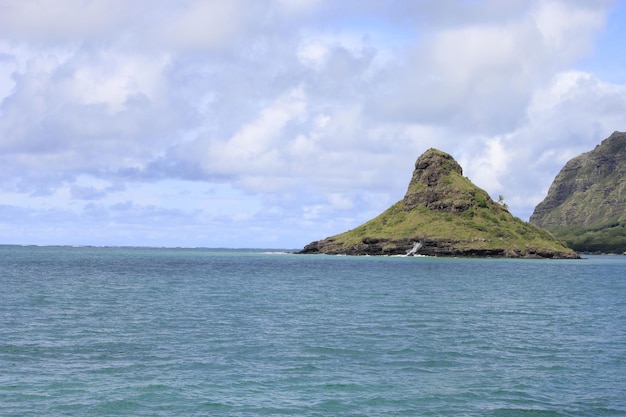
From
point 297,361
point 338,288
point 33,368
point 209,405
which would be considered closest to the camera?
point 209,405

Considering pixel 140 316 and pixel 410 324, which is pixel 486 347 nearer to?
pixel 410 324

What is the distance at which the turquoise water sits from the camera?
31.6 meters

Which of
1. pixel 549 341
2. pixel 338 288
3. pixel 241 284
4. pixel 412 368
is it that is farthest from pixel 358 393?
pixel 241 284

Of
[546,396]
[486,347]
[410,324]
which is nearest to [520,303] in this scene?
[410,324]

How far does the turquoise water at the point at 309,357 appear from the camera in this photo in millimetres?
31578

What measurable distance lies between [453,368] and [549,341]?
566 inches

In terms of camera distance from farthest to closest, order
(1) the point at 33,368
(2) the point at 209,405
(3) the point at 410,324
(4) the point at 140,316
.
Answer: (4) the point at 140,316
(3) the point at 410,324
(1) the point at 33,368
(2) the point at 209,405

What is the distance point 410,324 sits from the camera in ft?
194

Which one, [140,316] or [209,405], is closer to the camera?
[209,405]

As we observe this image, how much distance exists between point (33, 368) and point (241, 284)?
7243 cm

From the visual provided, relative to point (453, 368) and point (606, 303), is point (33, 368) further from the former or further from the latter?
point (606, 303)

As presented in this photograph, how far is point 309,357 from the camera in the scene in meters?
42.4

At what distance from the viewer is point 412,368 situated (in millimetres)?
39531

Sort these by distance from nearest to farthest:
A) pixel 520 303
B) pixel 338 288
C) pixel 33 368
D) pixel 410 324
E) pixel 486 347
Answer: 1. pixel 33 368
2. pixel 486 347
3. pixel 410 324
4. pixel 520 303
5. pixel 338 288
